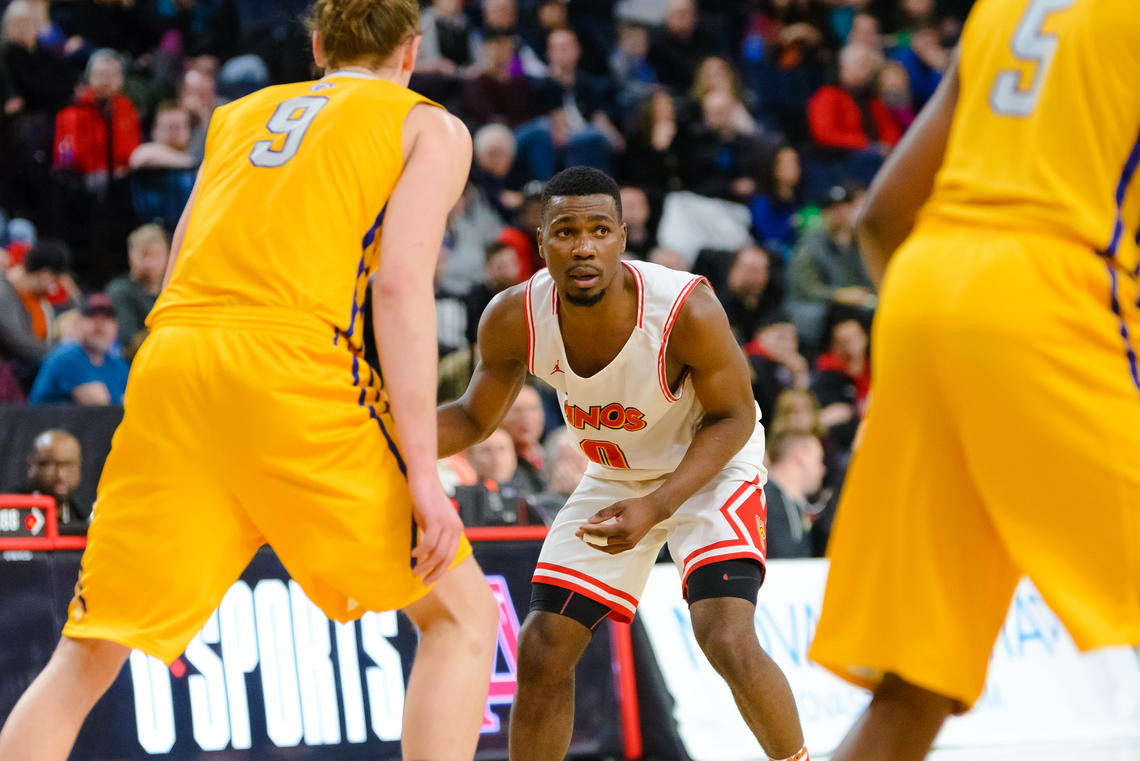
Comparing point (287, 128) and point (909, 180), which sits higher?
point (909, 180)

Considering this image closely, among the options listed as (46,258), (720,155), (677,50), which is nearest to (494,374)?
(46,258)

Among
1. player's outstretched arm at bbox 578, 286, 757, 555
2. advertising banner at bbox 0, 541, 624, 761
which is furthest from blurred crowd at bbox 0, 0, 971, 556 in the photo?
player's outstretched arm at bbox 578, 286, 757, 555

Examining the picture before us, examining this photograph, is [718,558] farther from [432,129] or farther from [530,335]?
[432,129]

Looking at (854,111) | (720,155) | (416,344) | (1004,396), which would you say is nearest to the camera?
(1004,396)

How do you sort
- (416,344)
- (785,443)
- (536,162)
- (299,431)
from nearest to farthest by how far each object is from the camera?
(299,431), (416,344), (785,443), (536,162)

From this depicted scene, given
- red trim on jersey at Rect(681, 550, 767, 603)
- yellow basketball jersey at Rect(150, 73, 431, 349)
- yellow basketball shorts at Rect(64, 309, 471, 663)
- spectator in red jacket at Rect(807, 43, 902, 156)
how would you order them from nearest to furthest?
1. yellow basketball shorts at Rect(64, 309, 471, 663)
2. yellow basketball jersey at Rect(150, 73, 431, 349)
3. red trim on jersey at Rect(681, 550, 767, 603)
4. spectator in red jacket at Rect(807, 43, 902, 156)

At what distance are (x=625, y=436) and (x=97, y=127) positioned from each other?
239 inches

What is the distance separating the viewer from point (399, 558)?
9.64ft

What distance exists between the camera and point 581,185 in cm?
398

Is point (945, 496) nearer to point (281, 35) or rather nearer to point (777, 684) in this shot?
point (777, 684)

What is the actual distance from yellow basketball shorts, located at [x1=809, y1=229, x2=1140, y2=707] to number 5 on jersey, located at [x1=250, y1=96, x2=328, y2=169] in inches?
54.6

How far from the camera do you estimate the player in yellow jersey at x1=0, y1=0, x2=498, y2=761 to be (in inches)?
113

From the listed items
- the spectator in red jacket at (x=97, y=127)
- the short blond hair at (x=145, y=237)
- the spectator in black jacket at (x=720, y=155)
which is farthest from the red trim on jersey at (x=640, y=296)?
the spectator in black jacket at (x=720, y=155)

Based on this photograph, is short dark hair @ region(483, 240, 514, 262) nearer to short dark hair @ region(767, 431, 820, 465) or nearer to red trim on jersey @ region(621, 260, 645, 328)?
short dark hair @ region(767, 431, 820, 465)
